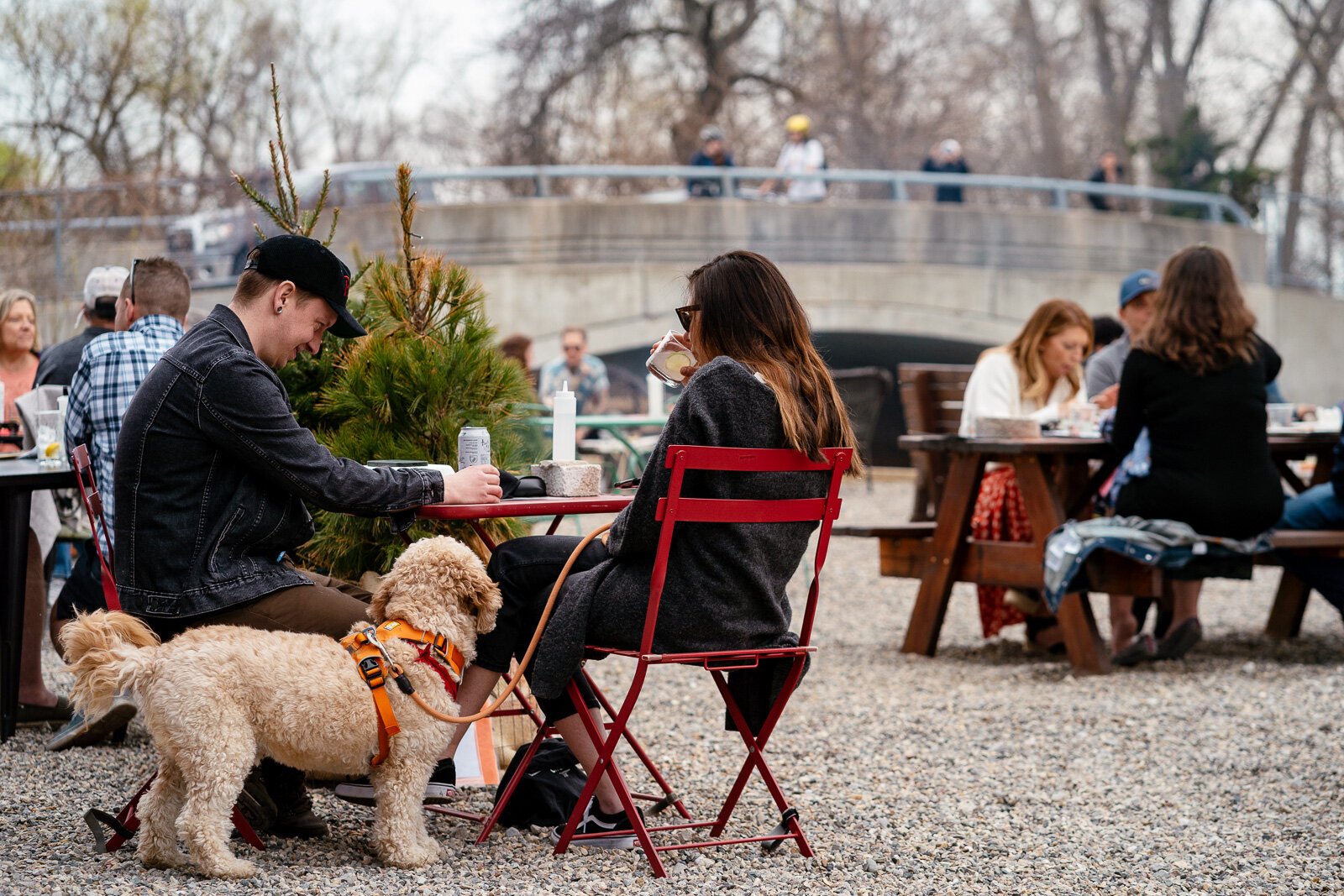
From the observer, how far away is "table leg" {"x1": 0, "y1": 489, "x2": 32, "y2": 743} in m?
5.24

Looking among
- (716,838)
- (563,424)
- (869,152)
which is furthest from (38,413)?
(869,152)

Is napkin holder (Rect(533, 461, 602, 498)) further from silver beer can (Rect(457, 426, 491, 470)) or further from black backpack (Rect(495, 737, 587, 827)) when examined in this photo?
black backpack (Rect(495, 737, 587, 827))

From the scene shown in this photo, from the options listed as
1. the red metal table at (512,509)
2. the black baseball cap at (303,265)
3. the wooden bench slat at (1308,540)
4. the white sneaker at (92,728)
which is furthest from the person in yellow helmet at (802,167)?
the black baseball cap at (303,265)

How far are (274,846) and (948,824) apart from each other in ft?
6.19

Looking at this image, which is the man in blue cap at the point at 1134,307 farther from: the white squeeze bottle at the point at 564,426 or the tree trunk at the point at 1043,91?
the tree trunk at the point at 1043,91

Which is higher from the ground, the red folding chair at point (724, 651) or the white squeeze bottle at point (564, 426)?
the white squeeze bottle at point (564, 426)

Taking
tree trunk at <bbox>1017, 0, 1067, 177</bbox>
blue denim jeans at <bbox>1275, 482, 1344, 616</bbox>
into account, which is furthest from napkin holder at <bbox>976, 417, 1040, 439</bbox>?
tree trunk at <bbox>1017, 0, 1067, 177</bbox>

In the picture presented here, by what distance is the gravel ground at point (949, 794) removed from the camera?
3.75 metres

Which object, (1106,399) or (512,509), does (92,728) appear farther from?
(1106,399)

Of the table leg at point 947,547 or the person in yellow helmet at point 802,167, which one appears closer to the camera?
the table leg at point 947,547

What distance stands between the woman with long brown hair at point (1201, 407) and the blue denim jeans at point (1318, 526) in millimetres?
527

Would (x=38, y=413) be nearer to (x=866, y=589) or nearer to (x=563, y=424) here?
(x=563, y=424)

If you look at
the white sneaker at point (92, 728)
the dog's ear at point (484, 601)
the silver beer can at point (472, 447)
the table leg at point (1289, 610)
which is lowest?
the table leg at point (1289, 610)

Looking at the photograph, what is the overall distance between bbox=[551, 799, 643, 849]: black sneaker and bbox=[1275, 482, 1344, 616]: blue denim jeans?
13.8ft
